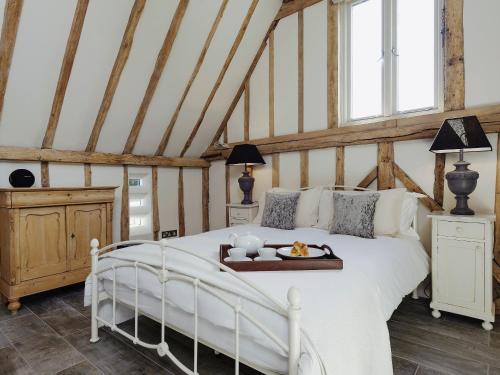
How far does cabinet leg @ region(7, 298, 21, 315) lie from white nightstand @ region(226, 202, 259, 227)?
7.83ft

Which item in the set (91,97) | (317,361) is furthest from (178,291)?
(91,97)

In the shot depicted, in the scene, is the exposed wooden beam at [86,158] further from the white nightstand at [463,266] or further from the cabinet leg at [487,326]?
the cabinet leg at [487,326]

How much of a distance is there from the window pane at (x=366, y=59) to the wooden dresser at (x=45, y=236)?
3082 mm

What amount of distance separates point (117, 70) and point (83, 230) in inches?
67.1

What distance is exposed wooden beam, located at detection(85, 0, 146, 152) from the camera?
2.88m

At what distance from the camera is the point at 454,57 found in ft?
9.04

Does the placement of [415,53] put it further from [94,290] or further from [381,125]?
[94,290]

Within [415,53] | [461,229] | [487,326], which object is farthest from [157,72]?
[487,326]

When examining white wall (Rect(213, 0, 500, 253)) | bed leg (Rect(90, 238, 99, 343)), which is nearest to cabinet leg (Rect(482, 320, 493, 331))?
white wall (Rect(213, 0, 500, 253))

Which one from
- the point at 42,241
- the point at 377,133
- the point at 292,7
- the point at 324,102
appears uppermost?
the point at 292,7

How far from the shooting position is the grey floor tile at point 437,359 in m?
1.79

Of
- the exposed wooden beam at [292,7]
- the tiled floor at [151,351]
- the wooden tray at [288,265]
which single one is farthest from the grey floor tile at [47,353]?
the exposed wooden beam at [292,7]

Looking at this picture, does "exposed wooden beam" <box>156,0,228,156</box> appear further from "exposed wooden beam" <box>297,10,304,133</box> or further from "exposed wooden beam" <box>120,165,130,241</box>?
"exposed wooden beam" <box>297,10,304,133</box>

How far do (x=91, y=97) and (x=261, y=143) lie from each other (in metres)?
2.13
